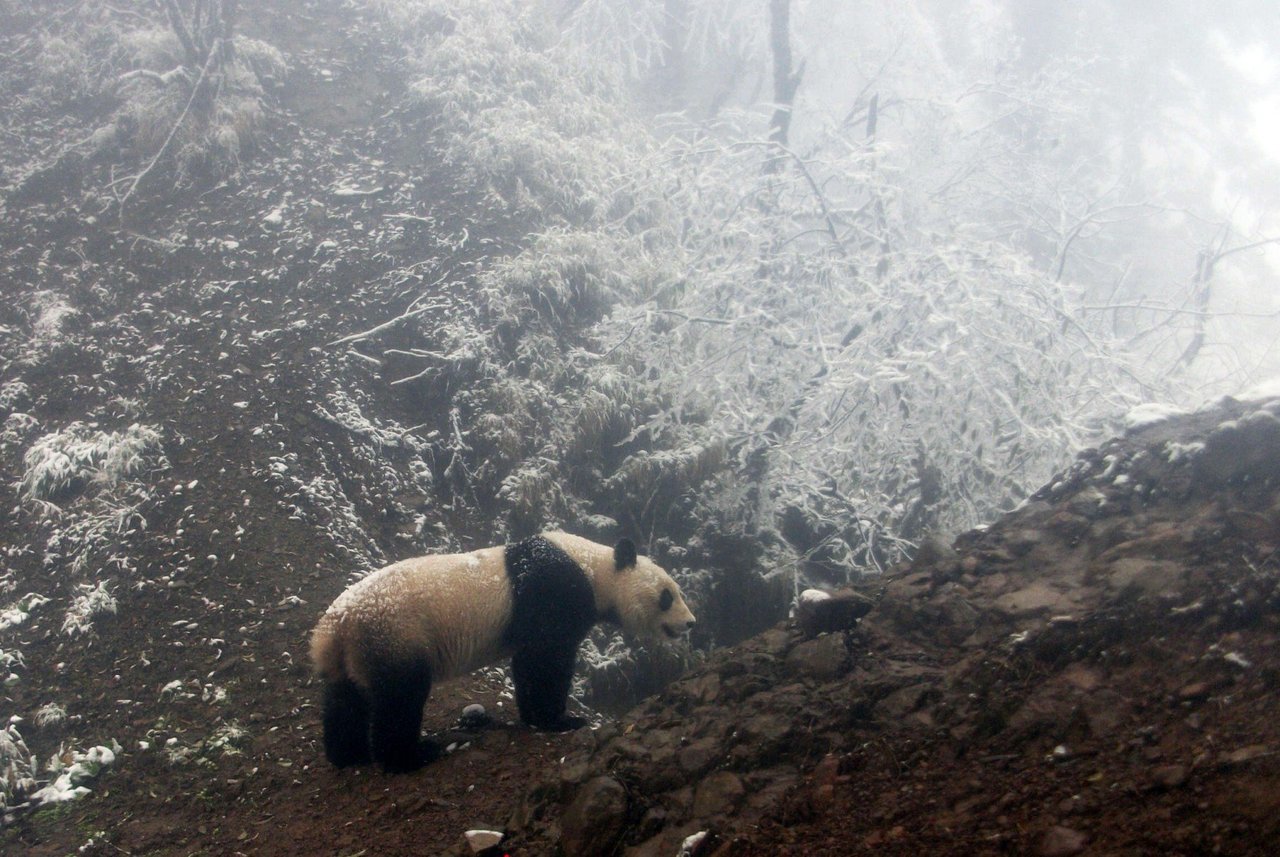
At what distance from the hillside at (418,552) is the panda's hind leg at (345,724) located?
0.15 meters

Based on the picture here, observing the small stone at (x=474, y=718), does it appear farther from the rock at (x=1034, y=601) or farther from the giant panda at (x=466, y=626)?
the rock at (x=1034, y=601)

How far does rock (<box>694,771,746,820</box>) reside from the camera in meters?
3.46

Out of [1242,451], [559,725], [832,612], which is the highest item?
[1242,451]

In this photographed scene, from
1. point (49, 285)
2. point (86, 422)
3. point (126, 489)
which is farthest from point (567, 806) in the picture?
point (49, 285)

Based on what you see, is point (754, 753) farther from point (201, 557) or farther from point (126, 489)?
point (126, 489)

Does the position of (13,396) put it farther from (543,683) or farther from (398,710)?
(543,683)

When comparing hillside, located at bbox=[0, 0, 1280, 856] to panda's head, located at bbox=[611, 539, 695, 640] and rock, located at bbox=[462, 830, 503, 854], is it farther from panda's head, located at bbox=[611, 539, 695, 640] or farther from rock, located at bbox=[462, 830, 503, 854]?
panda's head, located at bbox=[611, 539, 695, 640]

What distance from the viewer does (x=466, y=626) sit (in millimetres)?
4875

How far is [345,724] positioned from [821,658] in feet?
9.90

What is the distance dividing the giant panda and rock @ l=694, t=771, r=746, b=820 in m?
1.82

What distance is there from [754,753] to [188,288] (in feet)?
31.6

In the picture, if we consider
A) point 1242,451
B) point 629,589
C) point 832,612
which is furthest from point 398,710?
point 1242,451

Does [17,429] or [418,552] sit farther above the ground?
[17,429]

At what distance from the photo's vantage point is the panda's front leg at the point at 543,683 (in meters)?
5.17
